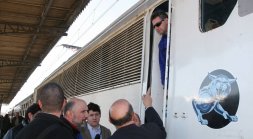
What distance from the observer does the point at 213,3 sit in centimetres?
342

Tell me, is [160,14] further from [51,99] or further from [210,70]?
[51,99]

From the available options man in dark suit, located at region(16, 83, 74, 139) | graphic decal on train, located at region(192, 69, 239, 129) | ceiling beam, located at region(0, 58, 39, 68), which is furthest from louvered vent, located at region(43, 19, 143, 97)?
ceiling beam, located at region(0, 58, 39, 68)

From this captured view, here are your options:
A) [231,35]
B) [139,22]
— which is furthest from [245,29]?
[139,22]

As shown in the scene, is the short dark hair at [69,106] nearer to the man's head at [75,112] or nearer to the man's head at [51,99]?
the man's head at [75,112]

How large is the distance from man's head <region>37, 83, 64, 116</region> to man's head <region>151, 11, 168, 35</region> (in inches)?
54.9

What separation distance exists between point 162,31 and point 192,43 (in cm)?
81

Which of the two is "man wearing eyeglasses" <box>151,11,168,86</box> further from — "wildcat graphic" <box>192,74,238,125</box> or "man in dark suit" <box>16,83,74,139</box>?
"man in dark suit" <box>16,83,74,139</box>

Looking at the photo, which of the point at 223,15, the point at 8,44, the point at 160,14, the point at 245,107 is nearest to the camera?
the point at 245,107

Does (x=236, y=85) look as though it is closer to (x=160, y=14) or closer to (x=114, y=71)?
(x=160, y=14)

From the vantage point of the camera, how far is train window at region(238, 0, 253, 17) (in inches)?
110

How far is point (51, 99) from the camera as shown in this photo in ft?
10.4

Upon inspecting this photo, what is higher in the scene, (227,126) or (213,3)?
(213,3)

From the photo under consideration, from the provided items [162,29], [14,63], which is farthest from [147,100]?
[14,63]

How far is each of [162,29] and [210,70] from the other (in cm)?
118
